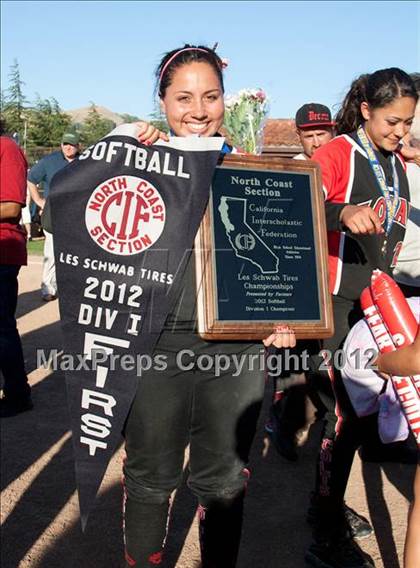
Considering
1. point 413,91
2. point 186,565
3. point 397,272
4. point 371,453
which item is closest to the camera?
point 413,91

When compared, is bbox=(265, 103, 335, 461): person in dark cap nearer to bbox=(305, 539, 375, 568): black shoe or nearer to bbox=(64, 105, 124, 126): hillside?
bbox=(305, 539, 375, 568): black shoe

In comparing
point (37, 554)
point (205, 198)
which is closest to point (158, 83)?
point (205, 198)

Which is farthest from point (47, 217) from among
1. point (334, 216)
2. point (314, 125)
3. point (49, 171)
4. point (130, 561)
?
point (49, 171)

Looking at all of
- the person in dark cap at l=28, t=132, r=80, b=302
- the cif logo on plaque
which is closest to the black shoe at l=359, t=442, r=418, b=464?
the cif logo on plaque

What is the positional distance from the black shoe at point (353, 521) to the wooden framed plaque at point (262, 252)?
4.39 feet

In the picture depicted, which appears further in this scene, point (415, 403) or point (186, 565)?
point (186, 565)

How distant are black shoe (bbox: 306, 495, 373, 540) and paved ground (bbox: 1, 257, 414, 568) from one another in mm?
44

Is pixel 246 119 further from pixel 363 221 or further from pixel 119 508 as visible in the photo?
pixel 119 508

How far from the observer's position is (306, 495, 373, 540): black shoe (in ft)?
10.7

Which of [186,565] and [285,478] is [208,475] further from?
[285,478]

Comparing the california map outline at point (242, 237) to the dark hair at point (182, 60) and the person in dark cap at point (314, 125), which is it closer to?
the dark hair at point (182, 60)

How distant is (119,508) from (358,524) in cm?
125

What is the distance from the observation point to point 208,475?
237cm

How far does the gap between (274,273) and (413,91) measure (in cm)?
110
